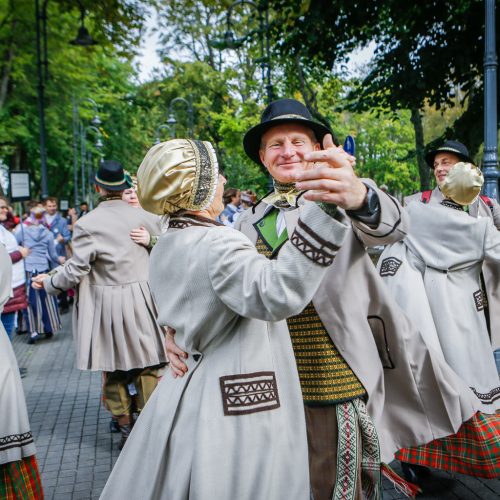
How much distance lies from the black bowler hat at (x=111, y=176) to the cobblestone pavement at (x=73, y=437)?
7.17ft

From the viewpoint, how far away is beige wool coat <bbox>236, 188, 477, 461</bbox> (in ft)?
7.88

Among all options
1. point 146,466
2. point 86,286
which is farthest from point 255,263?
point 86,286

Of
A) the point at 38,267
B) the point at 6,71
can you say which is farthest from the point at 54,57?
the point at 38,267

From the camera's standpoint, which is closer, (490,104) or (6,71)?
(490,104)

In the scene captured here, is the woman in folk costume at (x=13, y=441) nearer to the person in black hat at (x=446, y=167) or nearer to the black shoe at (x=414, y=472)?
the black shoe at (x=414, y=472)

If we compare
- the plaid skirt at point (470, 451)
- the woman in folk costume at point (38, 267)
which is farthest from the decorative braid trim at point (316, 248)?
the woman in folk costume at point (38, 267)

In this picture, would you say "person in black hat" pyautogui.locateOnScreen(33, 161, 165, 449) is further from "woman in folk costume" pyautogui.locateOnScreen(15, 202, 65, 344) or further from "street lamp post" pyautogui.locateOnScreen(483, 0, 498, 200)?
"woman in folk costume" pyautogui.locateOnScreen(15, 202, 65, 344)

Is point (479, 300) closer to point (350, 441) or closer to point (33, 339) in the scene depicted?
point (350, 441)

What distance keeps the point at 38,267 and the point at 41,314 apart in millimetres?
885

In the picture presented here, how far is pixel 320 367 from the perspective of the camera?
96.2 inches

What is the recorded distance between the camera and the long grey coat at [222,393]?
1.94 m

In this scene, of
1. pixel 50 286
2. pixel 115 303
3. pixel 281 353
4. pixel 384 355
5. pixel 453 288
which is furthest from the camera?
pixel 115 303

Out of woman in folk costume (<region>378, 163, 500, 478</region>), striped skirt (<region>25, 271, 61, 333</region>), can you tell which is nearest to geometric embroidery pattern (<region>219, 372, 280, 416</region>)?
woman in folk costume (<region>378, 163, 500, 478</region>)

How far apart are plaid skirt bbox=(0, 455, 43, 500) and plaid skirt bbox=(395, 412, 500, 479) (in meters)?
2.27
